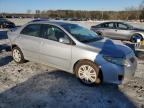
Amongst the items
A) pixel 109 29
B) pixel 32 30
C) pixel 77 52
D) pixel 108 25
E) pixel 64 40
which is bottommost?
pixel 77 52

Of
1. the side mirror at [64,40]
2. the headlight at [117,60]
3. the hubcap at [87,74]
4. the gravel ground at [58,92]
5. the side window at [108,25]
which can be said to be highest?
the side window at [108,25]

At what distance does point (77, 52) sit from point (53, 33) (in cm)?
114

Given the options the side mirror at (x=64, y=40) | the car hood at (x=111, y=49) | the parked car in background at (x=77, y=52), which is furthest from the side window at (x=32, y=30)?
the car hood at (x=111, y=49)

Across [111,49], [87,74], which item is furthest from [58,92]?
[111,49]

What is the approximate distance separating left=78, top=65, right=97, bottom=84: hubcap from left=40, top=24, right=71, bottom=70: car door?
48 centimetres

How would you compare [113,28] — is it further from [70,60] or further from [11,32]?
[70,60]

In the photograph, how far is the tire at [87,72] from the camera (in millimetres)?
6133

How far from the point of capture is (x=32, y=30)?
7742 mm

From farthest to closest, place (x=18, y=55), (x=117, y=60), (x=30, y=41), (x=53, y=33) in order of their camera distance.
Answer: (x=18, y=55) < (x=30, y=41) < (x=53, y=33) < (x=117, y=60)

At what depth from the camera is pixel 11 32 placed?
8.54m

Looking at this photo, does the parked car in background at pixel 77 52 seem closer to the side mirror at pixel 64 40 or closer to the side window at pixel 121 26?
the side mirror at pixel 64 40

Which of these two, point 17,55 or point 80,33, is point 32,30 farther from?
point 80,33

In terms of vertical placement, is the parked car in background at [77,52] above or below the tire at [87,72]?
above

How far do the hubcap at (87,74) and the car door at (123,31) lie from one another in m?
10.7
